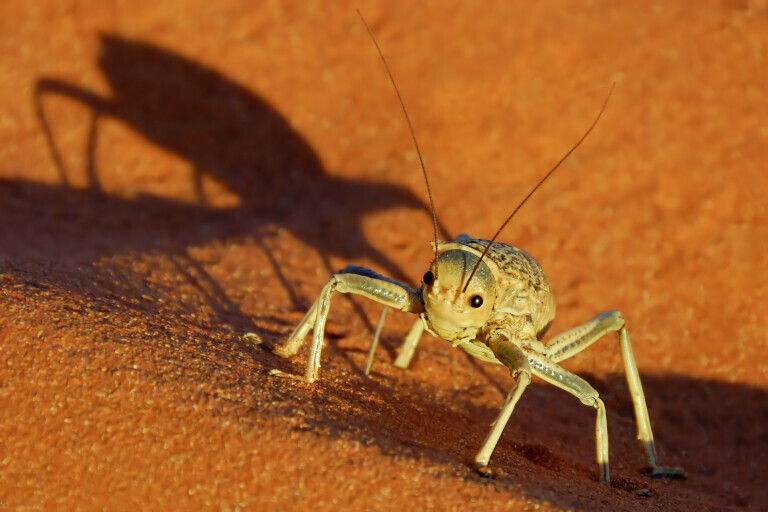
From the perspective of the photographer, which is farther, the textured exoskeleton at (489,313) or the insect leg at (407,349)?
the insect leg at (407,349)

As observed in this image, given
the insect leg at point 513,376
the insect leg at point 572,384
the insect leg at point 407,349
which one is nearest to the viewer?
the insect leg at point 513,376

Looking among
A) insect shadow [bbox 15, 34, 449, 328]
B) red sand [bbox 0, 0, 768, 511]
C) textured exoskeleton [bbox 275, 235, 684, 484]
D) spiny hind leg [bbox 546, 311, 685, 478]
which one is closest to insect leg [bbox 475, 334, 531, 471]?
textured exoskeleton [bbox 275, 235, 684, 484]

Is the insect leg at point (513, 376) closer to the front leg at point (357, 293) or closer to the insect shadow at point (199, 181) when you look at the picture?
the front leg at point (357, 293)

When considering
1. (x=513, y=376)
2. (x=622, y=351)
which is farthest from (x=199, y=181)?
(x=513, y=376)

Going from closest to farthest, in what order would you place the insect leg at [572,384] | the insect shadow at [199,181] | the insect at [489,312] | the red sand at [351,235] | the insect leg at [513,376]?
the red sand at [351,235]
the insect leg at [513,376]
the insect at [489,312]
the insect leg at [572,384]
the insect shadow at [199,181]

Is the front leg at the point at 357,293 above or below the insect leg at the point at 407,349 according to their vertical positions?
above

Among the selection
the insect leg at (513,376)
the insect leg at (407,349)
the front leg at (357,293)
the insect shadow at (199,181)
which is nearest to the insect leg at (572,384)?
the insect leg at (513,376)

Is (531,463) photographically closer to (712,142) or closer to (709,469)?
(709,469)
